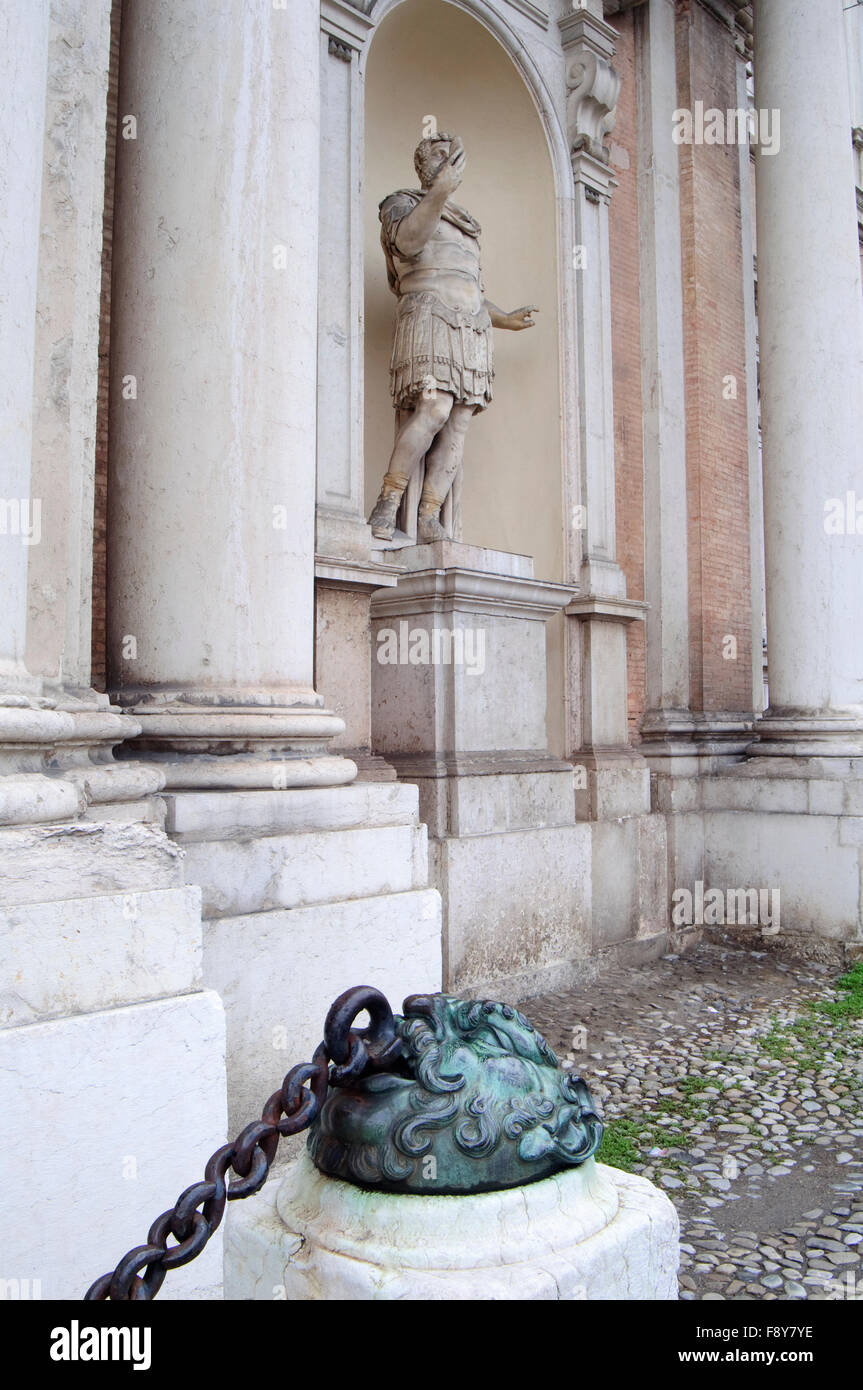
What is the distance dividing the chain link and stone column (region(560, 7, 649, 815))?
5351 mm

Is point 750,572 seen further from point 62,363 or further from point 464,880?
point 62,363

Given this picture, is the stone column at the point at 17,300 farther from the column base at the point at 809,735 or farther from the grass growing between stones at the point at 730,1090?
the column base at the point at 809,735

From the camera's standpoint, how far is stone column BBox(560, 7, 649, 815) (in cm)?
669

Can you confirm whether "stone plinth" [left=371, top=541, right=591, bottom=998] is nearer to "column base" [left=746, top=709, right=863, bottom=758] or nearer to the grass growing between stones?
the grass growing between stones

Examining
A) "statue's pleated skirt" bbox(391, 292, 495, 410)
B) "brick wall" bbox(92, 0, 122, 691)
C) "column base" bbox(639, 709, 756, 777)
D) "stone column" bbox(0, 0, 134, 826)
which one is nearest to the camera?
"stone column" bbox(0, 0, 134, 826)

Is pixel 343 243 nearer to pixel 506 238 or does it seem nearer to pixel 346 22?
pixel 346 22

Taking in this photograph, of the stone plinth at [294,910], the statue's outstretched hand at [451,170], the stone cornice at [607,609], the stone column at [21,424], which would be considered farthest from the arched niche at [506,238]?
the stone column at [21,424]

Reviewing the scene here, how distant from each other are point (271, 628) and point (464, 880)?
2.15 meters

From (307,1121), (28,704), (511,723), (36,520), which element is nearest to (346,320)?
(511,723)

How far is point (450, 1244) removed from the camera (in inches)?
47.3

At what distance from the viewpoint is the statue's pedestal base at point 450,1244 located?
1.17m

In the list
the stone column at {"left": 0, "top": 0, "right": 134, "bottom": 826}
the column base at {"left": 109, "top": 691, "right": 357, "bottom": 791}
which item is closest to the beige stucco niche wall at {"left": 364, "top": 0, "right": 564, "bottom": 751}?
the column base at {"left": 109, "top": 691, "right": 357, "bottom": 791}

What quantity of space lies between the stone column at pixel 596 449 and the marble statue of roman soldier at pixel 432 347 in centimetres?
94

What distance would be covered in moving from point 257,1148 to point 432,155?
5521 millimetres
